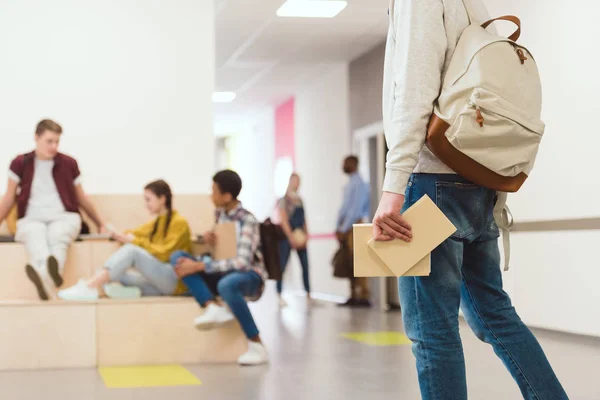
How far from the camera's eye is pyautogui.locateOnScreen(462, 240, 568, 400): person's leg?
2033 mm

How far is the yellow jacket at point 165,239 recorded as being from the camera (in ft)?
16.4

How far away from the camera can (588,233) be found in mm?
5699

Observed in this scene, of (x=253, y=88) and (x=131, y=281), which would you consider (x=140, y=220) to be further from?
(x=253, y=88)

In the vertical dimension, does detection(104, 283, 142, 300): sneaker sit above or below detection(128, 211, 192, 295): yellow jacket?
below

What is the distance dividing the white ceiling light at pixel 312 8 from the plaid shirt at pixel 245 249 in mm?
3602

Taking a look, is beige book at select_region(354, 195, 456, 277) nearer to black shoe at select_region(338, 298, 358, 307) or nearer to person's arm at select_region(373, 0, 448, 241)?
person's arm at select_region(373, 0, 448, 241)

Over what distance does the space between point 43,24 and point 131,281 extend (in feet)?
7.33

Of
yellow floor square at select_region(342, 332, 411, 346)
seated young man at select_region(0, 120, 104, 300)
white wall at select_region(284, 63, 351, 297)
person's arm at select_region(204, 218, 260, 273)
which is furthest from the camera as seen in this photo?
white wall at select_region(284, 63, 351, 297)

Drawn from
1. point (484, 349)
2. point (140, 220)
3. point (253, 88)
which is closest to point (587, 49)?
point (484, 349)

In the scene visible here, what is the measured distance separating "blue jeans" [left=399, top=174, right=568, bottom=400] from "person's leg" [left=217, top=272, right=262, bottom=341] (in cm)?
270

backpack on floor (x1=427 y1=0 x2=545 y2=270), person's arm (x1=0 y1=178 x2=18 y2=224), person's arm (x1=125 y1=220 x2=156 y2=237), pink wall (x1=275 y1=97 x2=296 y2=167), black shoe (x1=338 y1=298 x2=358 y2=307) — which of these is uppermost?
pink wall (x1=275 y1=97 x2=296 y2=167)

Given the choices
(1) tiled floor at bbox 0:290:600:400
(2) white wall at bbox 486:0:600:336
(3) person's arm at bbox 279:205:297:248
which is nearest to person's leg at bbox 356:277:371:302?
(3) person's arm at bbox 279:205:297:248

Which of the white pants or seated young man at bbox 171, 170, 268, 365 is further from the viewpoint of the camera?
the white pants

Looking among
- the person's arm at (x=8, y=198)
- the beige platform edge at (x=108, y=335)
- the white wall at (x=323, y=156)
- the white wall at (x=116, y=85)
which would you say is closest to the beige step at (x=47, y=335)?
the beige platform edge at (x=108, y=335)
